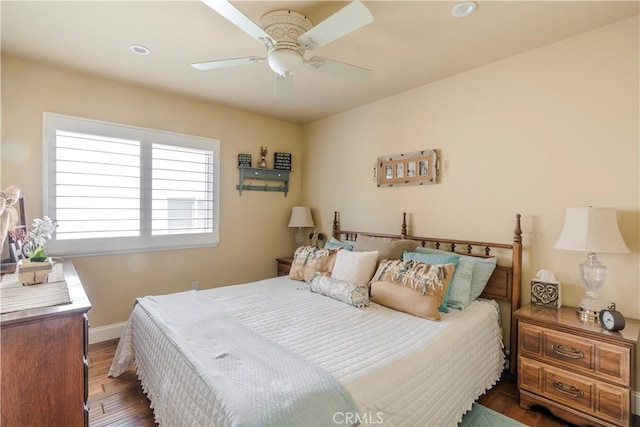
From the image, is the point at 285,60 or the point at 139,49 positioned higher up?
the point at 139,49

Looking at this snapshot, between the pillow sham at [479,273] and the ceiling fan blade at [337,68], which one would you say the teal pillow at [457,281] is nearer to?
the pillow sham at [479,273]

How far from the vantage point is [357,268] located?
102 inches

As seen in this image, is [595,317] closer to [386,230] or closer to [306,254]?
[386,230]

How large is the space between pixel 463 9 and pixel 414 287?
1.85m

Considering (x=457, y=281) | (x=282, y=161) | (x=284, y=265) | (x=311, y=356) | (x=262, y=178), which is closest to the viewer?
(x=311, y=356)

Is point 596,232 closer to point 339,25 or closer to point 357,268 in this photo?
point 357,268

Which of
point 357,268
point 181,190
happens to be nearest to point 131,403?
point 357,268

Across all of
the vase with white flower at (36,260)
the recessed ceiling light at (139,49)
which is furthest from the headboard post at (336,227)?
the vase with white flower at (36,260)

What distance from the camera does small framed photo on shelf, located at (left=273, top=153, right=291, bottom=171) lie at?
422 centimetres

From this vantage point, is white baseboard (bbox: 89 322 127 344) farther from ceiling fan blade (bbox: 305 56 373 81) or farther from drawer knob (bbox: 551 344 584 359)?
drawer knob (bbox: 551 344 584 359)

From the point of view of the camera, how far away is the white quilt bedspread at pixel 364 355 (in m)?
1.33

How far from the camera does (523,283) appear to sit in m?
2.44

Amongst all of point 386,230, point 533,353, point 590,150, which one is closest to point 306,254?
point 386,230

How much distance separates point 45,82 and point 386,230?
3.60m
